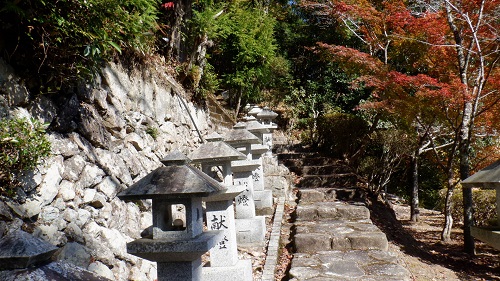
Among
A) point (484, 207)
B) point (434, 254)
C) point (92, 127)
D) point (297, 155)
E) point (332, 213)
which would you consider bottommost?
point (434, 254)

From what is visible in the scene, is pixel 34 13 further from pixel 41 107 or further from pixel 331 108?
pixel 331 108

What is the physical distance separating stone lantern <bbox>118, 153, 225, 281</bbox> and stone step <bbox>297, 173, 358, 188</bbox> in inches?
318

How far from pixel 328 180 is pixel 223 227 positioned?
21.5 ft

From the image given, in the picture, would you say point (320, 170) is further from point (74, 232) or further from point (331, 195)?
point (74, 232)

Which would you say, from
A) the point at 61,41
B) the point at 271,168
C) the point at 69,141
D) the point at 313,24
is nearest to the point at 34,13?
the point at 61,41

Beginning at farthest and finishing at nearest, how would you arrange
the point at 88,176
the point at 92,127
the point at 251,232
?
the point at 251,232
the point at 92,127
the point at 88,176

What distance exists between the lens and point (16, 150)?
3.89 m

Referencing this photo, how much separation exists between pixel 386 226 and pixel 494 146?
447 cm

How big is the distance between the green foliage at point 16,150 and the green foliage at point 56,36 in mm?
959

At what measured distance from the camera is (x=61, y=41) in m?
4.96

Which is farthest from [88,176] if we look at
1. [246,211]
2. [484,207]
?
[484,207]

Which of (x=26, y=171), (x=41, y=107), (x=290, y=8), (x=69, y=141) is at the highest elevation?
(x=290, y=8)

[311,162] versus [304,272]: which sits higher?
[311,162]

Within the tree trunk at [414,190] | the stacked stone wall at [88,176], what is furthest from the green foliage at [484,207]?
the stacked stone wall at [88,176]
